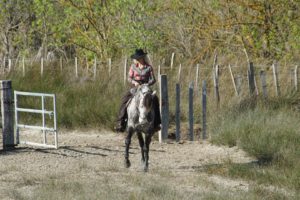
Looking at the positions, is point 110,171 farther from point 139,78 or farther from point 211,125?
point 211,125

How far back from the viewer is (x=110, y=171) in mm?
12492

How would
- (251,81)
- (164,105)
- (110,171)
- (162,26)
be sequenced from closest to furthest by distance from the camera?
1. (110,171)
2. (164,105)
3. (251,81)
4. (162,26)

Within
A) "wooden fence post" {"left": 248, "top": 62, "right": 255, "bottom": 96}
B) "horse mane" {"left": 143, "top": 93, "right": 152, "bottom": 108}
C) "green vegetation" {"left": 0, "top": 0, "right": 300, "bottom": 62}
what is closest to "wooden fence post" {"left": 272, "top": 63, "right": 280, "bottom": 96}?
"wooden fence post" {"left": 248, "top": 62, "right": 255, "bottom": 96}

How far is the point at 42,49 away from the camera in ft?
87.6

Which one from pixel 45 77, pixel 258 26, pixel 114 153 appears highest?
pixel 258 26

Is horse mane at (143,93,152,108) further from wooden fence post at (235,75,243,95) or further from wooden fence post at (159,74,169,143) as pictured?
wooden fence post at (235,75,243,95)

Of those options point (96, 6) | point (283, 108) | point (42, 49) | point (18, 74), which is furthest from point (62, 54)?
point (283, 108)

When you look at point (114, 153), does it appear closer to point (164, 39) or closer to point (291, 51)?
point (291, 51)

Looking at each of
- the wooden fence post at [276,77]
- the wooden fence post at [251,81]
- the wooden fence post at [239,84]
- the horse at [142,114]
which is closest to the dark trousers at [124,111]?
the horse at [142,114]

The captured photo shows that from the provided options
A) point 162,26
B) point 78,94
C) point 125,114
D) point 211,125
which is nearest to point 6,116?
point 125,114

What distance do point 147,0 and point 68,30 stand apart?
4.08m

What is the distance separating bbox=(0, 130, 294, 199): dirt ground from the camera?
10.4 metres

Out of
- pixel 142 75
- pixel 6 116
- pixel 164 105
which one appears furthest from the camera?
pixel 164 105

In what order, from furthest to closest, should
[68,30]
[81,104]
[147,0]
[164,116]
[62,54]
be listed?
[62,54] < [68,30] < [147,0] < [81,104] < [164,116]
